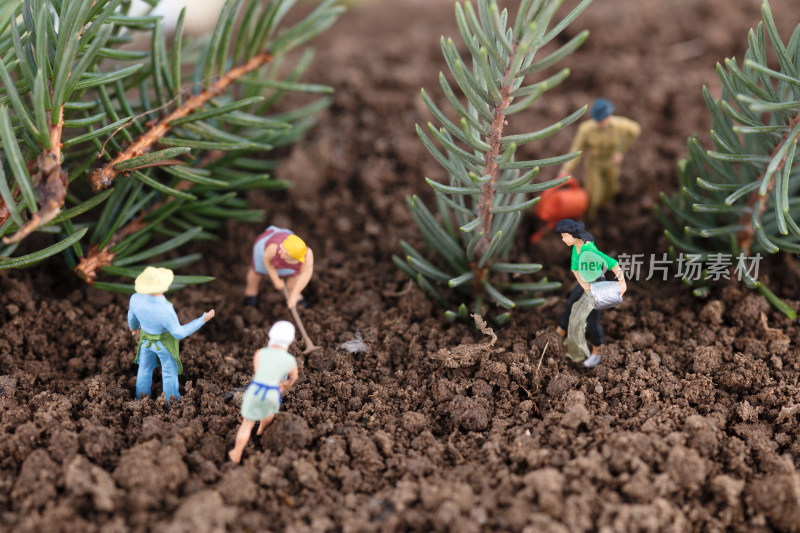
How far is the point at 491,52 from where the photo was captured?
1487 mm

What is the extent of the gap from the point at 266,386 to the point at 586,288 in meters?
0.88

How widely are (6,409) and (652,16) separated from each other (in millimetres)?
3258

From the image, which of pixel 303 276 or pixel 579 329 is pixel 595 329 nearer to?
pixel 579 329

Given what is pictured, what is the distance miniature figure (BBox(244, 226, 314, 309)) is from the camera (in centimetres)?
186

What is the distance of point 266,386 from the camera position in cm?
154

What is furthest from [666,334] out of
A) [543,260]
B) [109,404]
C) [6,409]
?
[6,409]

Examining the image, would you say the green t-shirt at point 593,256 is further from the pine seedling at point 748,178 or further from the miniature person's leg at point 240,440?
the miniature person's leg at point 240,440

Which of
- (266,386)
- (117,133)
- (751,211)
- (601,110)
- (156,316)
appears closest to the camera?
(266,386)

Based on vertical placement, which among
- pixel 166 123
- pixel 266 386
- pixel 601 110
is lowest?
pixel 266 386

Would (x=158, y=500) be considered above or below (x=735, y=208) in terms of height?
below

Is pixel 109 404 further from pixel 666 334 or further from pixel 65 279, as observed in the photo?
pixel 666 334

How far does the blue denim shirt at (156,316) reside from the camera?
1.65m

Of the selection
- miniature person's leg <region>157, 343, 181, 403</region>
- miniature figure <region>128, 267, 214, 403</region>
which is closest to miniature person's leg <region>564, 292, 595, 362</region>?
miniature figure <region>128, 267, 214, 403</region>

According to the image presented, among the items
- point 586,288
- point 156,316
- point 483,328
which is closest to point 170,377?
point 156,316
